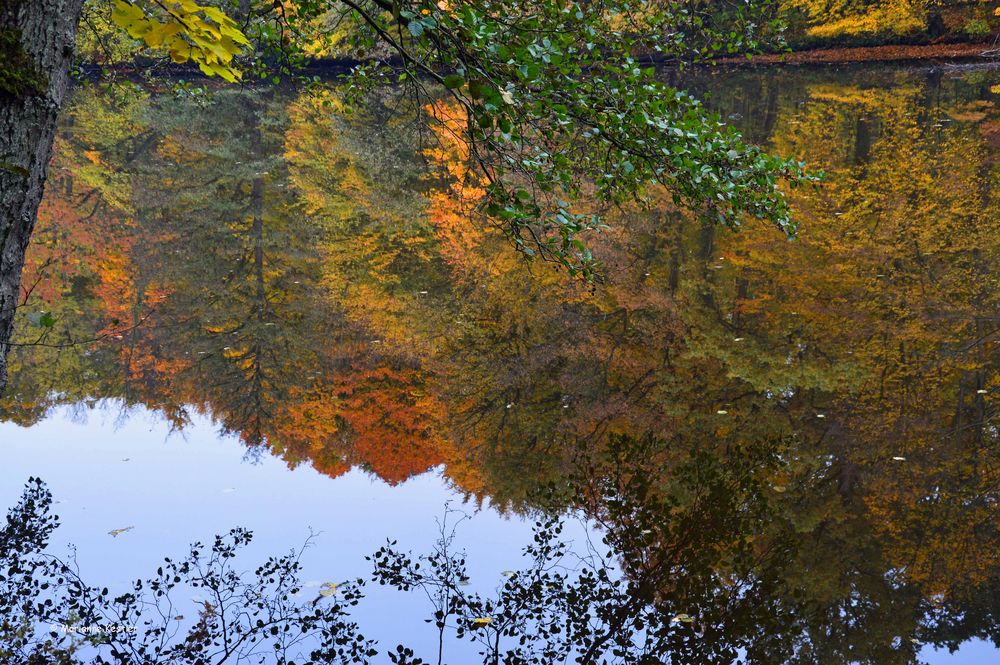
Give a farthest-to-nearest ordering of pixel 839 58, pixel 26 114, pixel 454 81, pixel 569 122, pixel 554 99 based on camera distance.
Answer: pixel 839 58
pixel 554 99
pixel 569 122
pixel 454 81
pixel 26 114

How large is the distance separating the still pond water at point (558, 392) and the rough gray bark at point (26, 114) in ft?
9.59

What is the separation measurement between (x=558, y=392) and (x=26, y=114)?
5.88m

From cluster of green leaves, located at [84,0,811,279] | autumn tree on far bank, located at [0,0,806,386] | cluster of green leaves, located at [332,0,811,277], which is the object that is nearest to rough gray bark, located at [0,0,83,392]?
autumn tree on far bank, located at [0,0,806,386]

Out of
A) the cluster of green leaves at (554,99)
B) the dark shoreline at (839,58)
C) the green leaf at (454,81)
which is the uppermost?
the dark shoreline at (839,58)

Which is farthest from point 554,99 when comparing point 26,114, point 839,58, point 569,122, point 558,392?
point 839,58

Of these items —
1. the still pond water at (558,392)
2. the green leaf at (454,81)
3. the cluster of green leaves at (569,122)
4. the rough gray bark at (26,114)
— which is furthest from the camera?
the still pond water at (558,392)

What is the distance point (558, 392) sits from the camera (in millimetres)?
8047

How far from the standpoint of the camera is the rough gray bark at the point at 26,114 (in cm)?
270

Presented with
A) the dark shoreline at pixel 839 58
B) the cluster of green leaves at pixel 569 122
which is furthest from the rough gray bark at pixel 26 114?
the dark shoreline at pixel 839 58

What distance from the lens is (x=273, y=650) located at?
4379mm

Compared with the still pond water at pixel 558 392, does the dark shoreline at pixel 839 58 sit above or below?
above

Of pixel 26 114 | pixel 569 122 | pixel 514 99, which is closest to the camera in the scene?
pixel 26 114

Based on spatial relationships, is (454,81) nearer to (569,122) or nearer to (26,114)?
(26,114)

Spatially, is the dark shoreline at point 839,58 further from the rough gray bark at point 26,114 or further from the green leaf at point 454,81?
the green leaf at point 454,81
